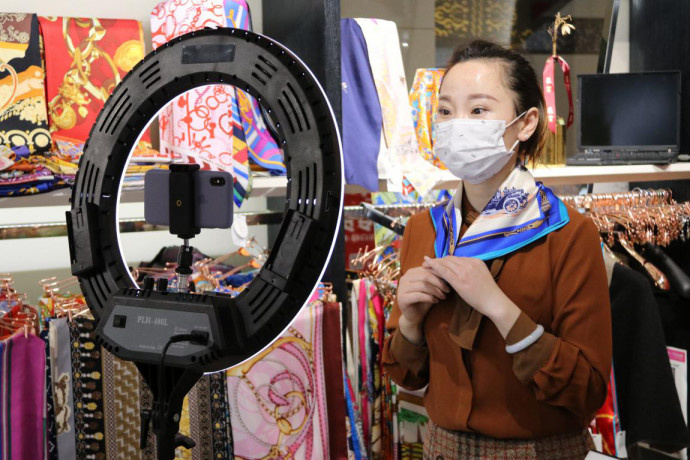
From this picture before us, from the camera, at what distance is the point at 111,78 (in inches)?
74.2

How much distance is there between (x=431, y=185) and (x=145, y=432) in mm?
1278

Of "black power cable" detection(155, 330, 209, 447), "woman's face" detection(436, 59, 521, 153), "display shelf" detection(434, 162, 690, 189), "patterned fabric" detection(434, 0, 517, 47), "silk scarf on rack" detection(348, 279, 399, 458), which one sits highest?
"patterned fabric" detection(434, 0, 517, 47)

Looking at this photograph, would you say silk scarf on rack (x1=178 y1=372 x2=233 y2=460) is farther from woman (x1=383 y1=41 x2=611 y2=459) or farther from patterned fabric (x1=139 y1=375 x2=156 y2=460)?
woman (x1=383 y1=41 x2=611 y2=459)

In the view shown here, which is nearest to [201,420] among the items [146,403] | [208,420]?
[208,420]

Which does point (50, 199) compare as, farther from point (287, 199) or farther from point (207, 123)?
point (287, 199)

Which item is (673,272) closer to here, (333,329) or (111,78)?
(333,329)

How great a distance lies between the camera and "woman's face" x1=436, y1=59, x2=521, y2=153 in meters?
1.31

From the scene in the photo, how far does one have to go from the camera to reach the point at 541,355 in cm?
118

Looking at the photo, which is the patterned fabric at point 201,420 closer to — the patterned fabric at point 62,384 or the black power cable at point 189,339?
the patterned fabric at point 62,384

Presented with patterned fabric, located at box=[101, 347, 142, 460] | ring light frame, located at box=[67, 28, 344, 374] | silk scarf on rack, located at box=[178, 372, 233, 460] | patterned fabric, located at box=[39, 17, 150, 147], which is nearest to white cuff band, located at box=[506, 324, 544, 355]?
ring light frame, located at box=[67, 28, 344, 374]

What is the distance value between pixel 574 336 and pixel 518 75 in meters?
0.48

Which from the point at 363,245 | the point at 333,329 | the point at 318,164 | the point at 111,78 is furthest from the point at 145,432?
the point at 363,245

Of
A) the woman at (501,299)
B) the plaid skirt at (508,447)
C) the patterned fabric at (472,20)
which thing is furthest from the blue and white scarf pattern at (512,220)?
the patterned fabric at (472,20)

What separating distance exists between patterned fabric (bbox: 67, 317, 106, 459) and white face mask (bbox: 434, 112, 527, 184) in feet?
2.65
